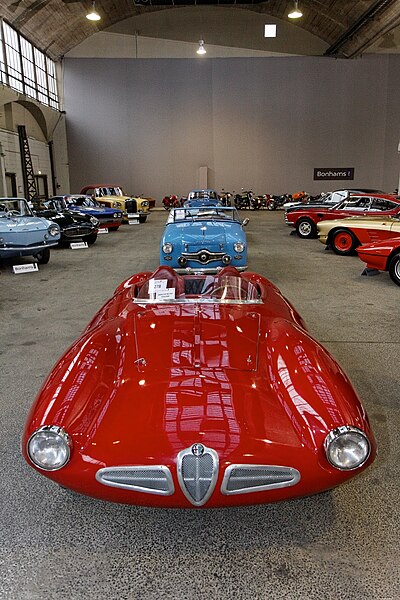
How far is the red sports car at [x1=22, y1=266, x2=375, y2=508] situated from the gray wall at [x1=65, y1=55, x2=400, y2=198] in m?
26.7

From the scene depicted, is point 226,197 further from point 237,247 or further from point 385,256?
point 385,256

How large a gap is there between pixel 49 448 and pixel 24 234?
26.0 ft

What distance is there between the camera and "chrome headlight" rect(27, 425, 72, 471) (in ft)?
6.74

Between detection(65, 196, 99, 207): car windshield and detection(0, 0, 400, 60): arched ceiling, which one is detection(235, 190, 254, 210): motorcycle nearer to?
detection(0, 0, 400, 60): arched ceiling

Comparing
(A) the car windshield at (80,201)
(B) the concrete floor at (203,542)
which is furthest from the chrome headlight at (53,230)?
(B) the concrete floor at (203,542)

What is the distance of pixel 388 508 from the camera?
8.02 feet

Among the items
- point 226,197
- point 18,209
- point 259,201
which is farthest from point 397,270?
point 259,201

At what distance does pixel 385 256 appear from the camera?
7562 millimetres

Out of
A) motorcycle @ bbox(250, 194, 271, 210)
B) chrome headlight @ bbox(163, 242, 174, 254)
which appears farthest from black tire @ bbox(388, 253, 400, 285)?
motorcycle @ bbox(250, 194, 271, 210)

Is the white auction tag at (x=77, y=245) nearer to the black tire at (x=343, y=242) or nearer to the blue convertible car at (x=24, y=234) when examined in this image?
the blue convertible car at (x=24, y=234)

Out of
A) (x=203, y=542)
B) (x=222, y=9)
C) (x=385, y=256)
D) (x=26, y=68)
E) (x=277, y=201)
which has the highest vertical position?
(x=222, y=9)

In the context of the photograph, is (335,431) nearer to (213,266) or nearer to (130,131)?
Answer: (213,266)

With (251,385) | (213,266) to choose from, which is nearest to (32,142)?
(213,266)

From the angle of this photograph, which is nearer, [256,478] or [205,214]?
[256,478]
